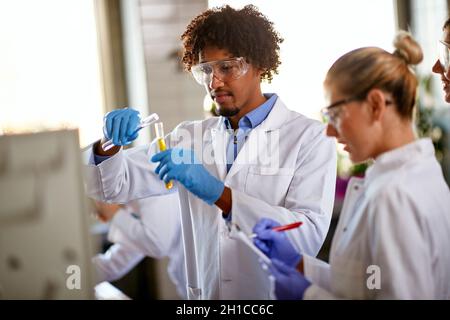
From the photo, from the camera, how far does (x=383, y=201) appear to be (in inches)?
49.3

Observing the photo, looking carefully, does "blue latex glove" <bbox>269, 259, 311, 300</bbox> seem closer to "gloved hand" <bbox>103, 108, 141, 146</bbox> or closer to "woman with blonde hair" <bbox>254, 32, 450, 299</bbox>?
"woman with blonde hair" <bbox>254, 32, 450, 299</bbox>

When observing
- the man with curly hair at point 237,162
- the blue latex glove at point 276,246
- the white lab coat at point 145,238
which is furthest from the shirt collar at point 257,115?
the white lab coat at point 145,238

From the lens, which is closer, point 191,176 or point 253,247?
point 253,247

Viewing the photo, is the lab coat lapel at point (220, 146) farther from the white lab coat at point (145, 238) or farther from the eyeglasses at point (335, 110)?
the white lab coat at point (145, 238)

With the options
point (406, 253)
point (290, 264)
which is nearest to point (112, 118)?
point (290, 264)

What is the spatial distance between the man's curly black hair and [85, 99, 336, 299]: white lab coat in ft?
0.47

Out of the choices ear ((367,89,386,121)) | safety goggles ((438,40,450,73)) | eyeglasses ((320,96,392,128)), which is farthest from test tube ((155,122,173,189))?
safety goggles ((438,40,450,73))

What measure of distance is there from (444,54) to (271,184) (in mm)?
635

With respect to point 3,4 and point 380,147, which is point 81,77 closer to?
point 3,4

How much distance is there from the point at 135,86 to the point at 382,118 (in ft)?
3.22

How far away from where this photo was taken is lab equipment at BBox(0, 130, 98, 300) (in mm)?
1501

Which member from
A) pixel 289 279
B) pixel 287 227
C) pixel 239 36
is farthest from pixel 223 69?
pixel 289 279

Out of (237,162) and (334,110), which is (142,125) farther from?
(334,110)

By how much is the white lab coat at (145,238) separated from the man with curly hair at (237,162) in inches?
22.0
